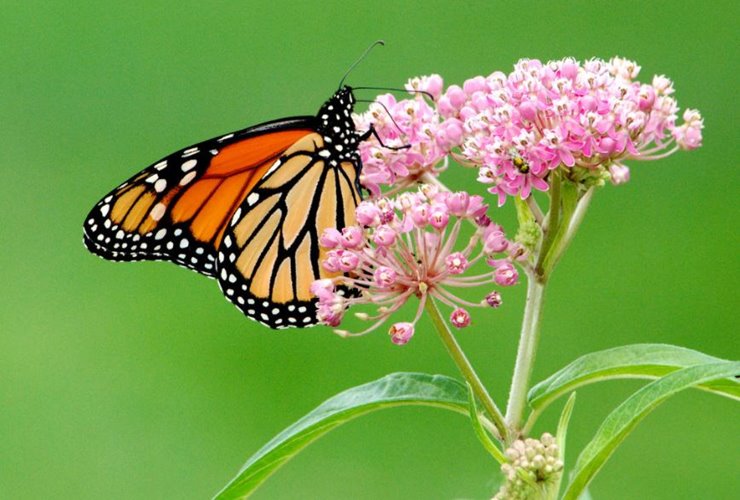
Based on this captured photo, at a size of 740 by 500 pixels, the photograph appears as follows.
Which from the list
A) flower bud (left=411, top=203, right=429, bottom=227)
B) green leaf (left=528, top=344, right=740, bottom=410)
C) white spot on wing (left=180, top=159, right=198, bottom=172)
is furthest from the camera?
white spot on wing (left=180, top=159, right=198, bottom=172)

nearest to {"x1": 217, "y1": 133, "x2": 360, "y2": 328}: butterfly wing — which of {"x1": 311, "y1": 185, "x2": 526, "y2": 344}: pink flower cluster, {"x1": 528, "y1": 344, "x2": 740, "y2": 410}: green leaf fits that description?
{"x1": 311, "y1": 185, "x2": 526, "y2": 344}: pink flower cluster

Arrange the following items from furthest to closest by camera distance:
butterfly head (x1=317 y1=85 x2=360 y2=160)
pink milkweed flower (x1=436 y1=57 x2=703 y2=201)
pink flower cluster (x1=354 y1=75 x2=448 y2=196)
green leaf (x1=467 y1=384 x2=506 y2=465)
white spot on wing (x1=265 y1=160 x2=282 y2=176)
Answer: white spot on wing (x1=265 y1=160 x2=282 y2=176) → butterfly head (x1=317 y1=85 x2=360 y2=160) → pink flower cluster (x1=354 y1=75 x2=448 y2=196) → pink milkweed flower (x1=436 y1=57 x2=703 y2=201) → green leaf (x1=467 y1=384 x2=506 y2=465)

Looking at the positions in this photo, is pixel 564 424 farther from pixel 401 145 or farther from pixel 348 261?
pixel 401 145

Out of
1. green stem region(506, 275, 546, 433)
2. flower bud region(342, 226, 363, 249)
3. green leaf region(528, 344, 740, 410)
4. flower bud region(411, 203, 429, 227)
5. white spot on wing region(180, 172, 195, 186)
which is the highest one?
white spot on wing region(180, 172, 195, 186)

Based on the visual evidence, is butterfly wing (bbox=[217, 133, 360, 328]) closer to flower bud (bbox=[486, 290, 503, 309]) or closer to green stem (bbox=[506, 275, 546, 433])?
flower bud (bbox=[486, 290, 503, 309])

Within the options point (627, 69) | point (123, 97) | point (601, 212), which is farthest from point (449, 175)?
point (627, 69)

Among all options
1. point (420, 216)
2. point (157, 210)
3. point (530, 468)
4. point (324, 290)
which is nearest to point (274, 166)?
point (157, 210)

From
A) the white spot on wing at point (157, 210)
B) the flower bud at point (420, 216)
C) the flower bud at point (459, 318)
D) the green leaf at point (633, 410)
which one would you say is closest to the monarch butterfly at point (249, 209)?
the white spot on wing at point (157, 210)
